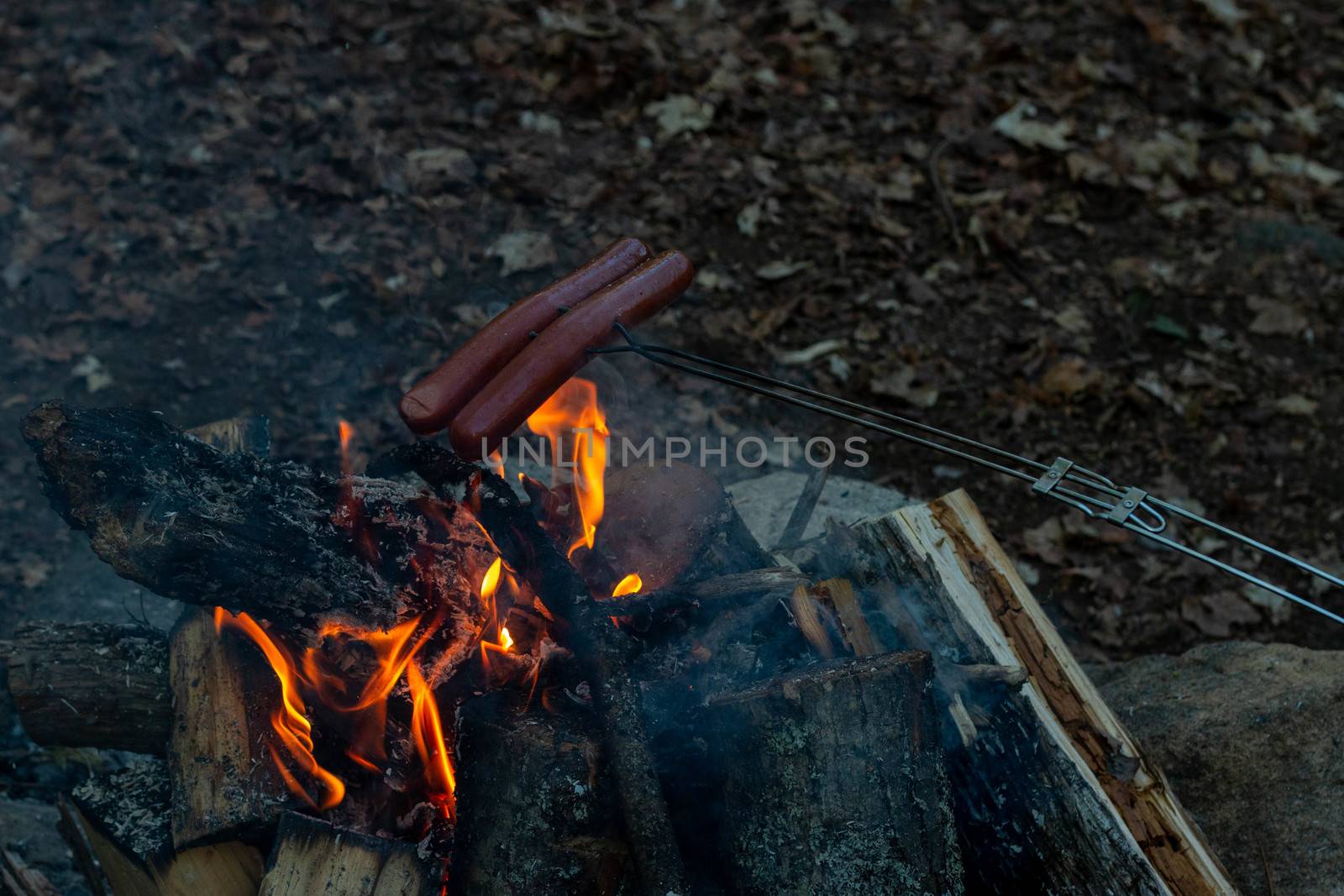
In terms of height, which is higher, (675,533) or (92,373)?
(675,533)

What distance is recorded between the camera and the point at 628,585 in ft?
10.1

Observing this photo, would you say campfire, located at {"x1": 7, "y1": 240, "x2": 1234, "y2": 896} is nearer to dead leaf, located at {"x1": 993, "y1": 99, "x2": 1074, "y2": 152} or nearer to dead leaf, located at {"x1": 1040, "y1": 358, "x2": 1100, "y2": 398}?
dead leaf, located at {"x1": 1040, "y1": 358, "x2": 1100, "y2": 398}

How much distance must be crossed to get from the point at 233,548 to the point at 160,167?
431cm

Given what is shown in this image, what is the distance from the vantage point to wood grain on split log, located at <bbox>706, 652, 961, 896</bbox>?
7.50 feet

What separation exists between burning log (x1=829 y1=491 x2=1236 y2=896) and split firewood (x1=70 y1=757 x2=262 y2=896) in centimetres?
179

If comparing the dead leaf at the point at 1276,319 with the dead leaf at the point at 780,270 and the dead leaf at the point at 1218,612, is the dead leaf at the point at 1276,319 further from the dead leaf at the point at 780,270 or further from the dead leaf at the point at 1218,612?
the dead leaf at the point at 780,270

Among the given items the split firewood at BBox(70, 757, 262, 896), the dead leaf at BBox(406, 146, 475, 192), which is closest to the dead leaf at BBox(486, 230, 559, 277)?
the dead leaf at BBox(406, 146, 475, 192)

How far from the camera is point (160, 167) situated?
5820 millimetres

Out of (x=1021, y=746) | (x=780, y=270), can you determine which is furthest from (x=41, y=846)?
(x=780, y=270)

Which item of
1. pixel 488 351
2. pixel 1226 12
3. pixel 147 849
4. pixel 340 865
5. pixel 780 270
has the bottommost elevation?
pixel 780 270

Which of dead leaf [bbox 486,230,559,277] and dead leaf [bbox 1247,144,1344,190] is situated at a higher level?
dead leaf [bbox 1247,144,1344,190]

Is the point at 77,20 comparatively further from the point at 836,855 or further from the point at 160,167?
the point at 836,855

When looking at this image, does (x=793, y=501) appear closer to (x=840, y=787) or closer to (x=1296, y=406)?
(x=840, y=787)

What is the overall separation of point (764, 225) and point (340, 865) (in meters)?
4.32
